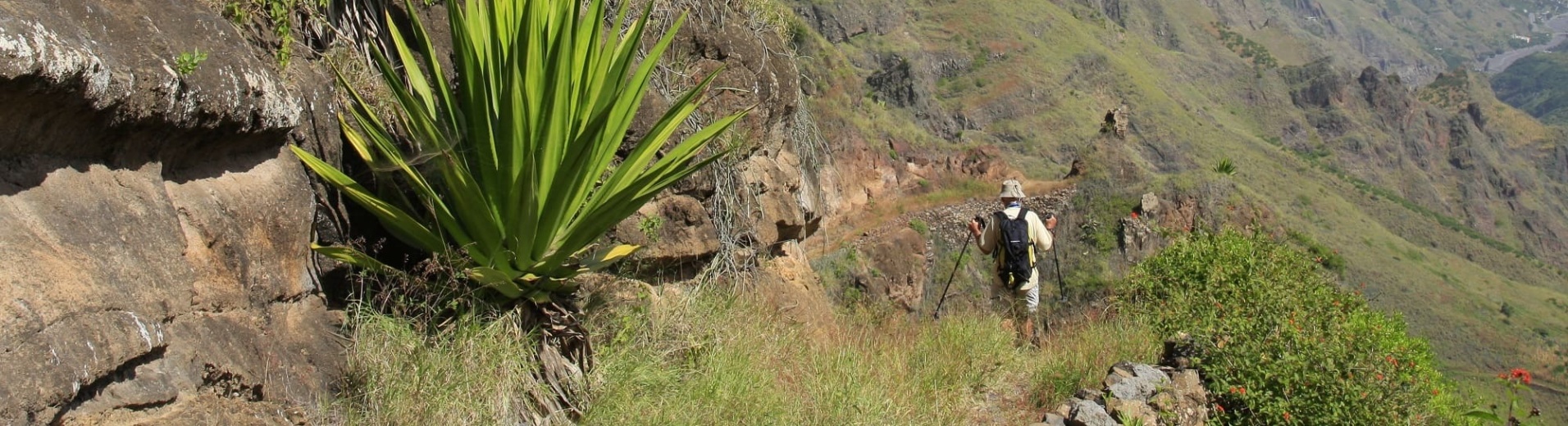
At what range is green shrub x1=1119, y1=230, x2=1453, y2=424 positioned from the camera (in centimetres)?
520

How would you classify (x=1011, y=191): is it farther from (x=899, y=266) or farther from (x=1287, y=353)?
(x=899, y=266)

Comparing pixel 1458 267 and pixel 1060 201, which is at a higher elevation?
pixel 1060 201

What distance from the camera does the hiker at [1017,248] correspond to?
281 inches

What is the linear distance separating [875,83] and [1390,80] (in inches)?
4186

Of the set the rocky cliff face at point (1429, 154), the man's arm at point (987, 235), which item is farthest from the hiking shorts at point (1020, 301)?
the rocky cliff face at point (1429, 154)

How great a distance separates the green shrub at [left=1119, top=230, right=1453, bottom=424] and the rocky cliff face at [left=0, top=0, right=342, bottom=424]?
3846 mm

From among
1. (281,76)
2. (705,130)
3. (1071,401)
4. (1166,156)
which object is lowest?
(1166,156)

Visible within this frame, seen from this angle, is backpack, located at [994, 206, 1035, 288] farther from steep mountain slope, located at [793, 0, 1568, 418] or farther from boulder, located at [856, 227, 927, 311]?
boulder, located at [856, 227, 927, 311]

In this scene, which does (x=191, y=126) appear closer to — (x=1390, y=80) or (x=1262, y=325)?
(x=1262, y=325)

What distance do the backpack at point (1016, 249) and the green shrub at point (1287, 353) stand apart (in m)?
0.69

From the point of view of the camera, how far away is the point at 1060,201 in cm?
2877

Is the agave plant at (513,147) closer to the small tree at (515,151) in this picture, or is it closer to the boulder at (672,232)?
the small tree at (515,151)

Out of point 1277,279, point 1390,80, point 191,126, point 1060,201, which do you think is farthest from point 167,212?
point 1390,80

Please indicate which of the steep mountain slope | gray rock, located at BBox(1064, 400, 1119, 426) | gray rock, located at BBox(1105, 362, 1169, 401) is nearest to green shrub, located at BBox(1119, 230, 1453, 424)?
gray rock, located at BBox(1105, 362, 1169, 401)
